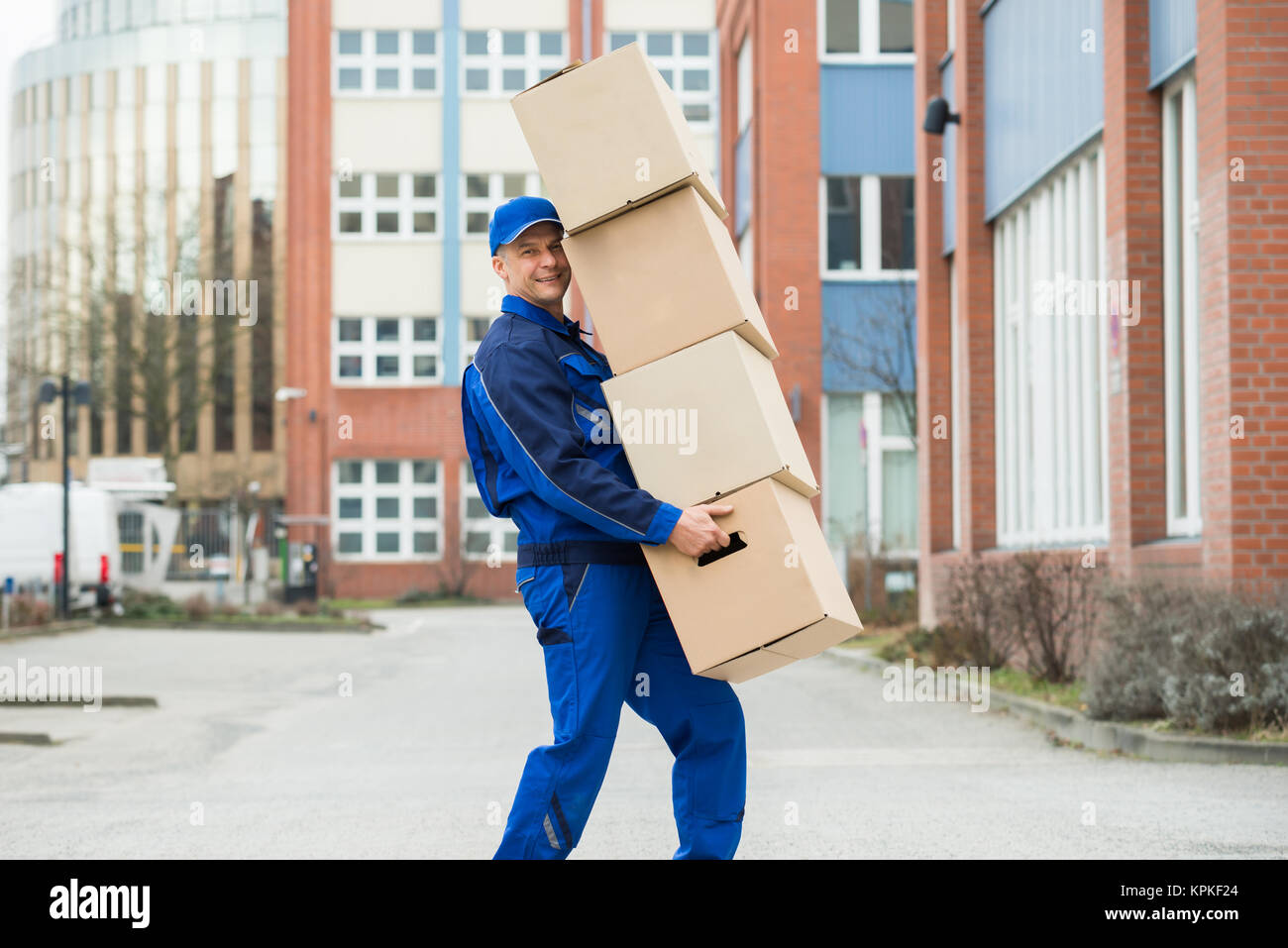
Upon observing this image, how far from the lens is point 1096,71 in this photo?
13781mm

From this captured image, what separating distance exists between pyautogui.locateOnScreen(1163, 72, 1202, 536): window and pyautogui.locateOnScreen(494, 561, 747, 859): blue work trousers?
815cm

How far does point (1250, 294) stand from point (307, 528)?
124 feet

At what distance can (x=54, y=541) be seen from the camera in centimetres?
2825

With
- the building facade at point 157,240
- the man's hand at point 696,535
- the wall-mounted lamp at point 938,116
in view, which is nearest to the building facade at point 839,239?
the wall-mounted lamp at point 938,116

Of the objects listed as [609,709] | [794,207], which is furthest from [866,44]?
[609,709]

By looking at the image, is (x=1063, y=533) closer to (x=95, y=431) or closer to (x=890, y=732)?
(x=890, y=732)

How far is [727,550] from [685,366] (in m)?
0.52

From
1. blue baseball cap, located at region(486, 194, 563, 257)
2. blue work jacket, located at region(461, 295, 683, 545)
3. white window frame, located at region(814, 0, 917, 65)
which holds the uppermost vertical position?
white window frame, located at region(814, 0, 917, 65)

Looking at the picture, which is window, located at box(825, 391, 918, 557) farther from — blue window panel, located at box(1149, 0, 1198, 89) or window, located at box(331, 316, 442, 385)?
window, located at box(331, 316, 442, 385)

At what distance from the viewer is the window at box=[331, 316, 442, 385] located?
152 feet

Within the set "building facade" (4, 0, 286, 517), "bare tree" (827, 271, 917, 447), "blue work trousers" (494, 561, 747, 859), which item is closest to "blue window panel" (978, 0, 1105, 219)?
"blue work trousers" (494, 561, 747, 859)

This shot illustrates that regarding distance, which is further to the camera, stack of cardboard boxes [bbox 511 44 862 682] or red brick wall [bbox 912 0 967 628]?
red brick wall [bbox 912 0 967 628]

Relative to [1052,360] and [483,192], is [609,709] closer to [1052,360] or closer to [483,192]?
[1052,360]
